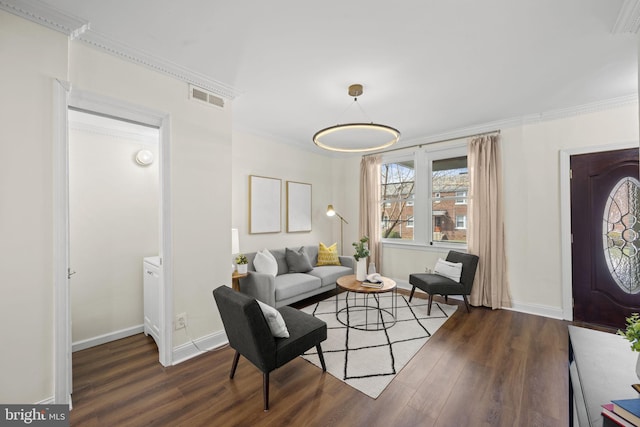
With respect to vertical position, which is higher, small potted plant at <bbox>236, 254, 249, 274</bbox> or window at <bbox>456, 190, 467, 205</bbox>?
window at <bbox>456, 190, 467, 205</bbox>

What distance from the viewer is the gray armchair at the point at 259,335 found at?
1.83 m

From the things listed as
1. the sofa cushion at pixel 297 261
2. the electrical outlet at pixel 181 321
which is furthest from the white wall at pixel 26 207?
the sofa cushion at pixel 297 261

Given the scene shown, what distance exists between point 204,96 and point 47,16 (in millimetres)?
1144

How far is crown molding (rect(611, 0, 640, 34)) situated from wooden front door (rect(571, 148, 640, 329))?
1899mm

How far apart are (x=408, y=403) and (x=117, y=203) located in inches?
142

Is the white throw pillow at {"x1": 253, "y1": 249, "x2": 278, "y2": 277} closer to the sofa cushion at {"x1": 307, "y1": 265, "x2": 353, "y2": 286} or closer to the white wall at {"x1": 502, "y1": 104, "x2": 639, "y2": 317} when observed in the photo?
the sofa cushion at {"x1": 307, "y1": 265, "x2": 353, "y2": 286}

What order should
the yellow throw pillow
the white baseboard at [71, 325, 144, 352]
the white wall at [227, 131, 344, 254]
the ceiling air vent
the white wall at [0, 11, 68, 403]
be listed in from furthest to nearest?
1. the yellow throw pillow
2. the white wall at [227, 131, 344, 254]
3. the white baseboard at [71, 325, 144, 352]
4. the ceiling air vent
5. the white wall at [0, 11, 68, 403]

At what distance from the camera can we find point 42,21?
1769mm

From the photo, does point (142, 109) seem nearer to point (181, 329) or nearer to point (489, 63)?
point (181, 329)

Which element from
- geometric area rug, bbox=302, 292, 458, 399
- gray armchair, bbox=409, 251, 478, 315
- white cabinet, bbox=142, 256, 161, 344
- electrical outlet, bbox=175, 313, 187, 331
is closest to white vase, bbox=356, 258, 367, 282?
geometric area rug, bbox=302, 292, 458, 399

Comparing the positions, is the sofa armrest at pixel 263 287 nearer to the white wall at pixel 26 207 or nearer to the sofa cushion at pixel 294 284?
the sofa cushion at pixel 294 284

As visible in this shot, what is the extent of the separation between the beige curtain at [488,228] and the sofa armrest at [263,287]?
2955 mm

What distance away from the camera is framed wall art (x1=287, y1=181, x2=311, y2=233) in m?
4.79

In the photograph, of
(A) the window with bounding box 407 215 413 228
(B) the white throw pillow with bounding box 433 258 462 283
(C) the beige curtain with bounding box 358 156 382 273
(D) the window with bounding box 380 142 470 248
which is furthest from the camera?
(C) the beige curtain with bounding box 358 156 382 273
